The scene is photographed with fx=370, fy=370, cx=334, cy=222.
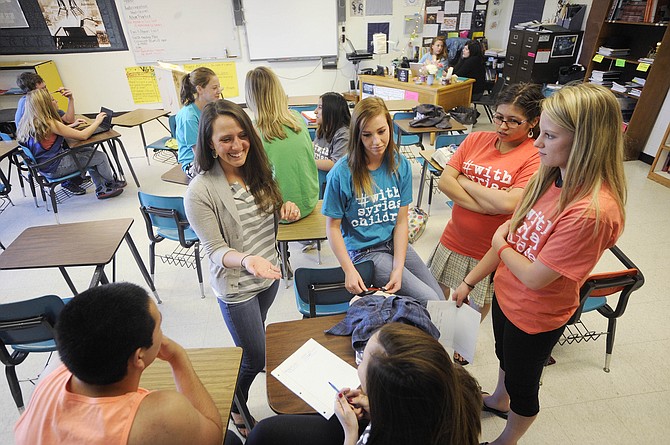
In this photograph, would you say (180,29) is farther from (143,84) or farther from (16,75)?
(16,75)

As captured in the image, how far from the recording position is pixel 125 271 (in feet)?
10.6

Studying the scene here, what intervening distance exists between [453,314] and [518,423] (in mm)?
550

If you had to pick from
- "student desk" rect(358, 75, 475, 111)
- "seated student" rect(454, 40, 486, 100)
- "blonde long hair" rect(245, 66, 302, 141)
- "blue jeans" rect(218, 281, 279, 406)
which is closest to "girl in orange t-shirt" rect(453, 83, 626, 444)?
"blue jeans" rect(218, 281, 279, 406)

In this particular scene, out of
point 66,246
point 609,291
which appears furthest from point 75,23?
point 609,291

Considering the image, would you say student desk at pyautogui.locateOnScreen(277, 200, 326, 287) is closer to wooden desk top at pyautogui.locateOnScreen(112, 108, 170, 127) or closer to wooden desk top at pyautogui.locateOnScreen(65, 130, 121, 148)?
wooden desk top at pyautogui.locateOnScreen(65, 130, 121, 148)

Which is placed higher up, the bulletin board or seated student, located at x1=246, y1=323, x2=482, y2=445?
the bulletin board

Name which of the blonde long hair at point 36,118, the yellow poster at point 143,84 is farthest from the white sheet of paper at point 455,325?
the yellow poster at point 143,84

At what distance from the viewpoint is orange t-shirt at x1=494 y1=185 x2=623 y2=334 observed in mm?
1083

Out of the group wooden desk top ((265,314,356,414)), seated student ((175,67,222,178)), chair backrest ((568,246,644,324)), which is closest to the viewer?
wooden desk top ((265,314,356,414))

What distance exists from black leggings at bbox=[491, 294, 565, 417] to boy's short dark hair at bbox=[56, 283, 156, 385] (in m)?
1.26

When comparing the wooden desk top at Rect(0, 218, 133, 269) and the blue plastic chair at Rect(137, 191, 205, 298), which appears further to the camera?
the blue plastic chair at Rect(137, 191, 205, 298)

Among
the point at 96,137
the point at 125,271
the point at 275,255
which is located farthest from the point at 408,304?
the point at 96,137

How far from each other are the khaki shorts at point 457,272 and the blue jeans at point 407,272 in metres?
0.08

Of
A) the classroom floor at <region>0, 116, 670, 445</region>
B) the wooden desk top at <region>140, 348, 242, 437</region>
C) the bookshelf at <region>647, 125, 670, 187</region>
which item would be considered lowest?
the classroom floor at <region>0, 116, 670, 445</region>
